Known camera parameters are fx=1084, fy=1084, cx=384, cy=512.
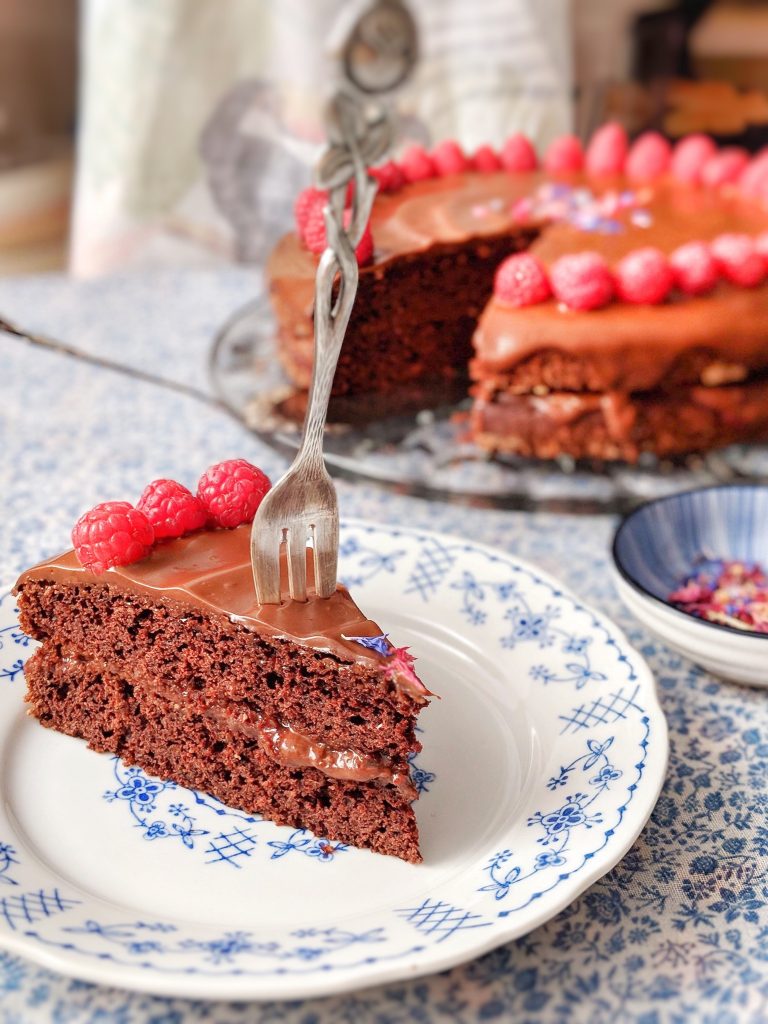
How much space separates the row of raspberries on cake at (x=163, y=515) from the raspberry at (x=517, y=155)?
1.76 meters

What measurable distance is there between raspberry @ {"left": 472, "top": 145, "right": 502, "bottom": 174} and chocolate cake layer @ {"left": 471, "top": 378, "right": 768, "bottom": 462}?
961mm

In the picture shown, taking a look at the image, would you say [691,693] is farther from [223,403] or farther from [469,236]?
[469,236]

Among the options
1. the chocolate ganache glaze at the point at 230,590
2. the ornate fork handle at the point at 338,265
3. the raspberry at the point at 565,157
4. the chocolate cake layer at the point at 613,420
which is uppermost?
the ornate fork handle at the point at 338,265

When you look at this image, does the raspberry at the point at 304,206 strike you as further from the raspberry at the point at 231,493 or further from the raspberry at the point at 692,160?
the raspberry at the point at 692,160

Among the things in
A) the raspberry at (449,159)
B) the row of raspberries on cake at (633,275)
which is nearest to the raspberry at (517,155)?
the raspberry at (449,159)

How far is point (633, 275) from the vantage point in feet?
7.32

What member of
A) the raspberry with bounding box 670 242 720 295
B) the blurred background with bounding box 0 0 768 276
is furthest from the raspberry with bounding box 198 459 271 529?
the blurred background with bounding box 0 0 768 276

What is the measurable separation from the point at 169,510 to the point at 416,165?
5.38ft

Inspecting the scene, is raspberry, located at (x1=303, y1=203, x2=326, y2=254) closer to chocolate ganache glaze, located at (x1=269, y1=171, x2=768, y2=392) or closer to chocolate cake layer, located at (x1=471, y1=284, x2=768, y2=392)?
chocolate ganache glaze, located at (x1=269, y1=171, x2=768, y2=392)

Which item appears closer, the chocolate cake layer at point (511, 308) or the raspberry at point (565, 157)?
the chocolate cake layer at point (511, 308)

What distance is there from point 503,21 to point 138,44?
4.45ft

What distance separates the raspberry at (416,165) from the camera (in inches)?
109

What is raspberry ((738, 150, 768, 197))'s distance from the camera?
283cm

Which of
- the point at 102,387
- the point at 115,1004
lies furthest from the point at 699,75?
the point at 115,1004
